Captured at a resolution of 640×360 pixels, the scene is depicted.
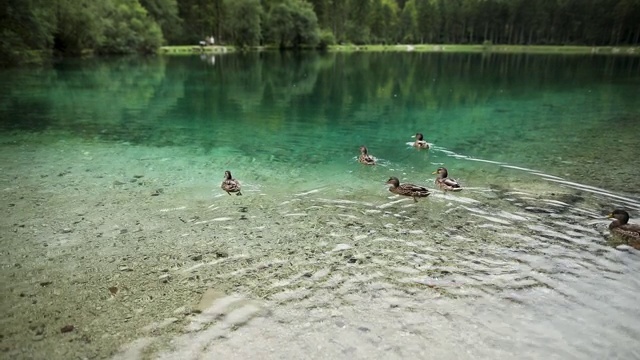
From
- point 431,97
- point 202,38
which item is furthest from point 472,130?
point 202,38

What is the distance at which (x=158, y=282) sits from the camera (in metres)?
7.34

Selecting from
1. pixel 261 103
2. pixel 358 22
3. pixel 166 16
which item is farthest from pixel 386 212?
pixel 358 22

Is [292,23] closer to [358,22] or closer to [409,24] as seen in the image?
[358,22]

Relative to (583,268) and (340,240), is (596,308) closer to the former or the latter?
(583,268)

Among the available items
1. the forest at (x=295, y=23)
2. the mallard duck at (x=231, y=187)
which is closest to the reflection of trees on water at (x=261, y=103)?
the mallard duck at (x=231, y=187)

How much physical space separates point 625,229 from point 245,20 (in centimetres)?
11328

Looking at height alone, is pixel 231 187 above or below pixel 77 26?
below

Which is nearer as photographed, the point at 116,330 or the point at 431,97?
the point at 116,330

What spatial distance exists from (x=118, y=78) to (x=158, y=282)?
44880 millimetres

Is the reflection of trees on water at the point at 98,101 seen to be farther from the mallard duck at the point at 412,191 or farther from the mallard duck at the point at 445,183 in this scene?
the mallard duck at the point at 445,183

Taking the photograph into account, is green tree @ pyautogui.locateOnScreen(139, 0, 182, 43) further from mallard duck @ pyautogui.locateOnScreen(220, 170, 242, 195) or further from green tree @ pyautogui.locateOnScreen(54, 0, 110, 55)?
mallard duck @ pyautogui.locateOnScreen(220, 170, 242, 195)

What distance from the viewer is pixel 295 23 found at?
119m

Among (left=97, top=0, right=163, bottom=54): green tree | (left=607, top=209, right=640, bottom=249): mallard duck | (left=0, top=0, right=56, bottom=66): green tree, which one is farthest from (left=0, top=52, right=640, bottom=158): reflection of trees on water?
(left=97, top=0, right=163, bottom=54): green tree

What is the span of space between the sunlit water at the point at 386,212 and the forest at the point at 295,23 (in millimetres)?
49911
